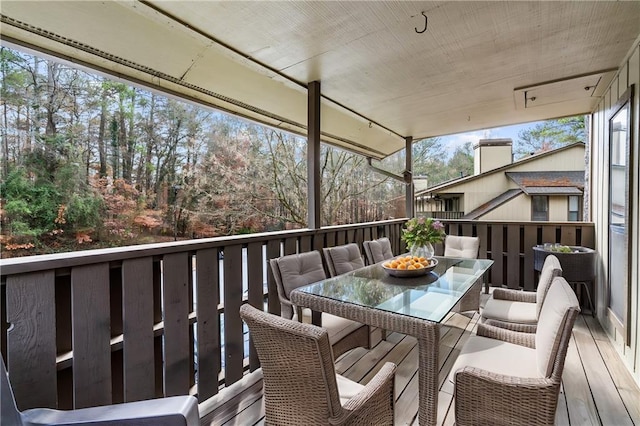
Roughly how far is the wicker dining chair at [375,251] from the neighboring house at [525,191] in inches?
143

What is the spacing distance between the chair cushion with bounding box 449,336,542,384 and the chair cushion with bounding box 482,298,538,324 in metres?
0.51

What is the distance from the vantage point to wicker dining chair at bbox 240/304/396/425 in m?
1.13

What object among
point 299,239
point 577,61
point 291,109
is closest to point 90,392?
point 299,239

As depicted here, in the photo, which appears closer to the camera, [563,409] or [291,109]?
[563,409]

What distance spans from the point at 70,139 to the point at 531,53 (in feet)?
20.4

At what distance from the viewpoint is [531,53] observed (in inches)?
106

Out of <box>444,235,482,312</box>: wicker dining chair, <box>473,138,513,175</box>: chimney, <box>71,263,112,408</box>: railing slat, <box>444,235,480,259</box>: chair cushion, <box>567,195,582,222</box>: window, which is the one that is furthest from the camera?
<box>473,138,513,175</box>: chimney

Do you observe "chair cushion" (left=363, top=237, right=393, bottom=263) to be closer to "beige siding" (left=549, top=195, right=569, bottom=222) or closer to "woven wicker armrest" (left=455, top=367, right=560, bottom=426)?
"woven wicker armrest" (left=455, top=367, right=560, bottom=426)

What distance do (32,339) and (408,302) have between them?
201 cm

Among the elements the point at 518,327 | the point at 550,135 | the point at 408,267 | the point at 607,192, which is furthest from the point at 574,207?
the point at 550,135

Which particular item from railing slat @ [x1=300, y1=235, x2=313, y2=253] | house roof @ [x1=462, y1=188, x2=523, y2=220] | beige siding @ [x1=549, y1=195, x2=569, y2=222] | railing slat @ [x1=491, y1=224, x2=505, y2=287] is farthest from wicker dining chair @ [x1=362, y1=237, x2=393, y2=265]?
beige siding @ [x1=549, y1=195, x2=569, y2=222]

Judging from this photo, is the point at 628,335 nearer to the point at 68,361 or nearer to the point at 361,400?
the point at 361,400

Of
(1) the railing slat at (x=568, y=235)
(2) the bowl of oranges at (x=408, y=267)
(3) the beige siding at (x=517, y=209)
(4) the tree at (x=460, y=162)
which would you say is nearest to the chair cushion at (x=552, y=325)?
(2) the bowl of oranges at (x=408, y=267)

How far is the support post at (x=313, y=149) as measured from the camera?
327cm
